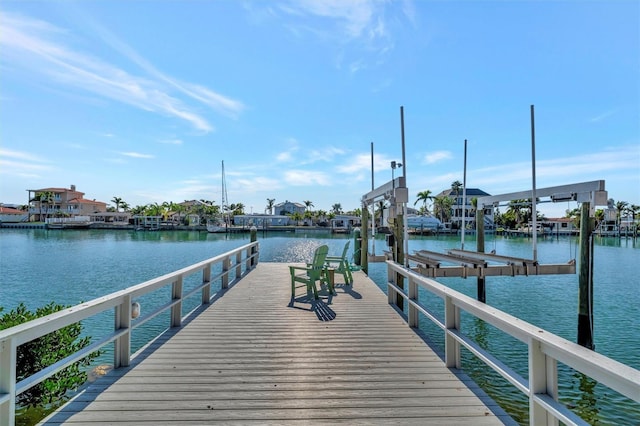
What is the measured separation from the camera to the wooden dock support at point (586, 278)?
21.2 ft

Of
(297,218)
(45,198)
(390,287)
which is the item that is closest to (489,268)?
(390,287)

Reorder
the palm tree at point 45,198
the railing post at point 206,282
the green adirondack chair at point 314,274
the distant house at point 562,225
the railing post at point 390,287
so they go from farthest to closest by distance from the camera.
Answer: the palm tree at point 45,198
the distant house at point 562,225
the green adirondack chair at point 314,274
the railing post at point 390,287
the railing post at point 206,282

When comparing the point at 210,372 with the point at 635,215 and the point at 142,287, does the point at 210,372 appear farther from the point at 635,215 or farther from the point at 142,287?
the point at 635,215

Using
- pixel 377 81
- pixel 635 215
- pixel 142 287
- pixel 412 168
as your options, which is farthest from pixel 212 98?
pixel 635 215

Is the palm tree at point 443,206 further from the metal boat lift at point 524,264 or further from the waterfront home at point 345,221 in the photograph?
the metal boat lift at point 524,264

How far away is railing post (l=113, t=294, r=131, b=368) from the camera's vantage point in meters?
3.25

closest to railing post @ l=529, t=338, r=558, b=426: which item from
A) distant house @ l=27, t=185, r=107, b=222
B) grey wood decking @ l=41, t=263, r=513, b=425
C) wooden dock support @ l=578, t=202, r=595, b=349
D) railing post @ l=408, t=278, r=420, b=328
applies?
grey wood decking @ l=41, t=263, r=513, b=425

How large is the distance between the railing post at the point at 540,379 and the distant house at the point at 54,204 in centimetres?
8656

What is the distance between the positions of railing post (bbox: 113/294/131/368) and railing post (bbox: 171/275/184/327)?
1.24 m

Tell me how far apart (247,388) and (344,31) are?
329 inches

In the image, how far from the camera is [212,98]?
13398 millimetres

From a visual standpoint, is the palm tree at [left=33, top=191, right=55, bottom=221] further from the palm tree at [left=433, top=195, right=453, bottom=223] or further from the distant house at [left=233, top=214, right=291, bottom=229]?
the palm tree at [left=433, top=195, right=453, bottom=223]

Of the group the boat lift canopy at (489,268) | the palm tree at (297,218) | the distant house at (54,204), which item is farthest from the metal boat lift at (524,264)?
the distant house at (54,204)

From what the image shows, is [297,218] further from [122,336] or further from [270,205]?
[122,336]
